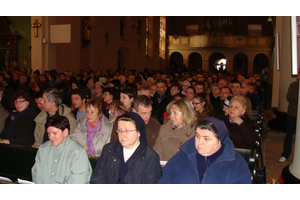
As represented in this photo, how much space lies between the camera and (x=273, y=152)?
7.08 meters

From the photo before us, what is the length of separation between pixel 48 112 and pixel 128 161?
7.40ft

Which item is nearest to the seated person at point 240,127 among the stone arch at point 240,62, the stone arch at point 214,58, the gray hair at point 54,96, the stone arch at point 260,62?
the gray hair at point 54,96

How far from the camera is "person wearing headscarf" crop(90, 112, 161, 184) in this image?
10.4 feet

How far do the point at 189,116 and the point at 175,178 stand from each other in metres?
1.40

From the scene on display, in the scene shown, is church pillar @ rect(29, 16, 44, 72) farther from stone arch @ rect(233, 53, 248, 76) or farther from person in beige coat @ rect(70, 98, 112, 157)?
stone arch @ rect(233, 53, 248, 76)

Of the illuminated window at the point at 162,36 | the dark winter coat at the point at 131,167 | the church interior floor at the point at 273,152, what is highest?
the illuminated window at the point at 162,36

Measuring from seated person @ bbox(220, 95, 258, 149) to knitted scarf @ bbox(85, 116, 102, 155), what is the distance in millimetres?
1837

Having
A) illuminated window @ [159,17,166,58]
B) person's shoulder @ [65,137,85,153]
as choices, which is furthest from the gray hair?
illuminated window @ [159,17,166,58]

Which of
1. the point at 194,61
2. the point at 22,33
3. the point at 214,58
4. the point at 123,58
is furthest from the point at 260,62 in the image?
the point at 22,33

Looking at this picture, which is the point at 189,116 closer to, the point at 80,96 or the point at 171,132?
the point at 171,132

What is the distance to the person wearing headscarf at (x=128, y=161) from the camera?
316 centimetres

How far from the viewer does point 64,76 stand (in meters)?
11.5

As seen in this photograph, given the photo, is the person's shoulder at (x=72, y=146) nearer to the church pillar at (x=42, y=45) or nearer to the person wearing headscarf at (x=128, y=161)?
the person wearing headscarf at (x=128, y=161)

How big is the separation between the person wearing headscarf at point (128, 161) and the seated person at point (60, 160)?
0.23 metres
